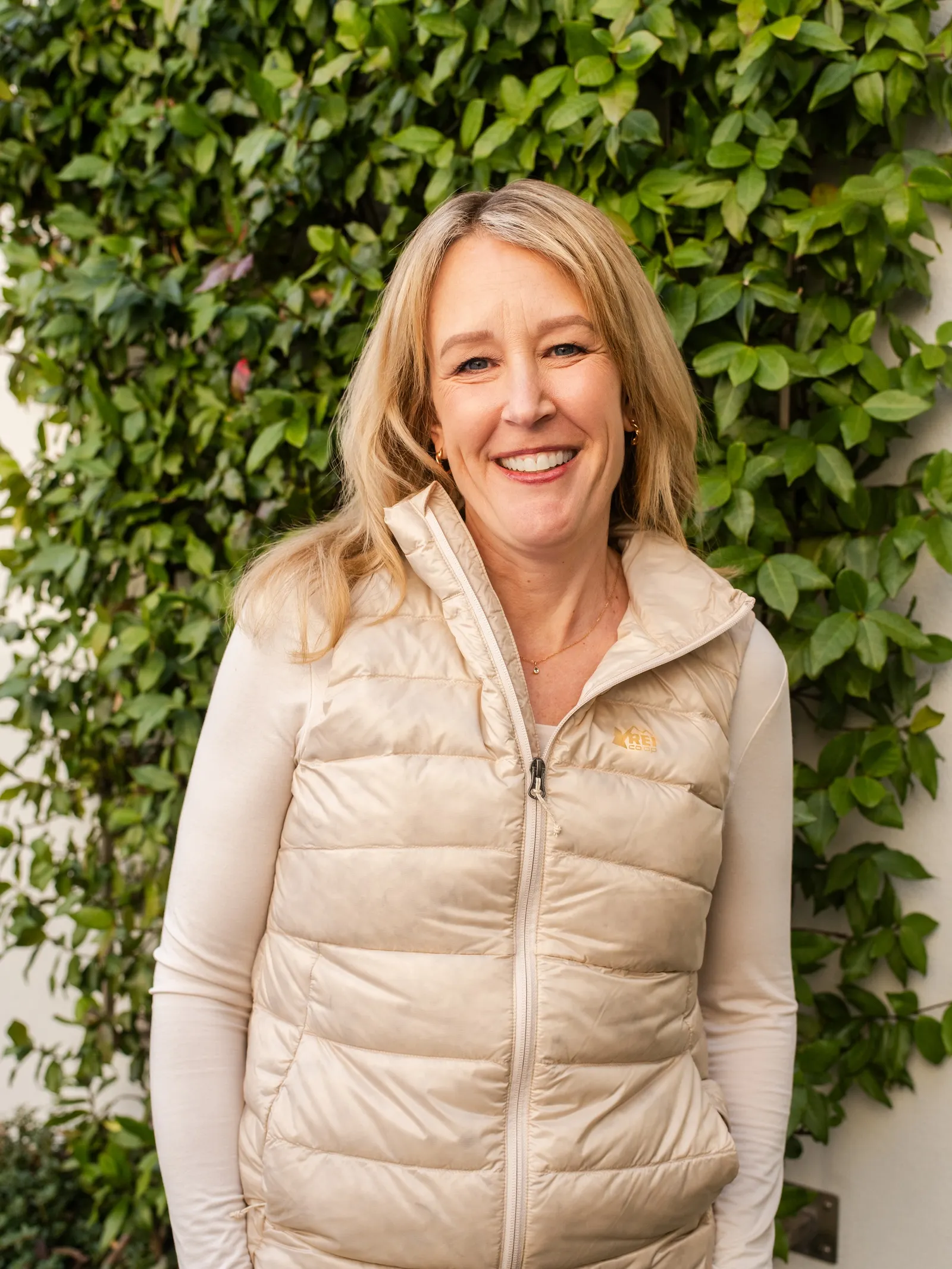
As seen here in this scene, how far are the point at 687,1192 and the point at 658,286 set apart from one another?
132cm

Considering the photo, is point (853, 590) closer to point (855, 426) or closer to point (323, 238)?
point (855, 426)

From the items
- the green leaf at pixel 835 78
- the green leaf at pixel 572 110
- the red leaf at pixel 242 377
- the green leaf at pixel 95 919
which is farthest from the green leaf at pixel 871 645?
the green leaf at pixel 95 919

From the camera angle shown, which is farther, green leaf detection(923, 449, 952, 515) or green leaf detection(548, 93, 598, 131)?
green leaf detection(548, 93, 598, 131)

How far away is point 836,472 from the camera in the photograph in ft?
5.81

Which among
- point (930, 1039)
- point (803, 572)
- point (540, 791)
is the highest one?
point (803, 572)

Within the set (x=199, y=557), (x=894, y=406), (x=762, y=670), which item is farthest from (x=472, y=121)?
(x=762, y=670)

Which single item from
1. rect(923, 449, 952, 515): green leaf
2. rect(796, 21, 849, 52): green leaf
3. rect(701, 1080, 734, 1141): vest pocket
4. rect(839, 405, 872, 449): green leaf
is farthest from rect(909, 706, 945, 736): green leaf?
rect(796, 21, 849, 52): green leaf

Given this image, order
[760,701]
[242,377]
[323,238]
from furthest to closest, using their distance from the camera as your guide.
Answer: [242,377] < [323,238] < [760,701]

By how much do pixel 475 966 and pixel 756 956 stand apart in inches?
19.9

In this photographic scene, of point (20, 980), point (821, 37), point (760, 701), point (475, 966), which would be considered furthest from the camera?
point (20, 980)

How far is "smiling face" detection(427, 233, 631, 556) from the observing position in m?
1.36

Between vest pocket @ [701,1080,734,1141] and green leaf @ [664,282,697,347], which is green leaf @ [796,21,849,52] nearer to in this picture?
green leaf @ [664,282,697,347]

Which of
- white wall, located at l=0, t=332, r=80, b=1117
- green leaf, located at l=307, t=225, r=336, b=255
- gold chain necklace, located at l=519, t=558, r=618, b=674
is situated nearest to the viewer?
gold chain necklace, located at l=519, t=558, r=618, b=674

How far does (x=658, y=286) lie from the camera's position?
181 centimetres
